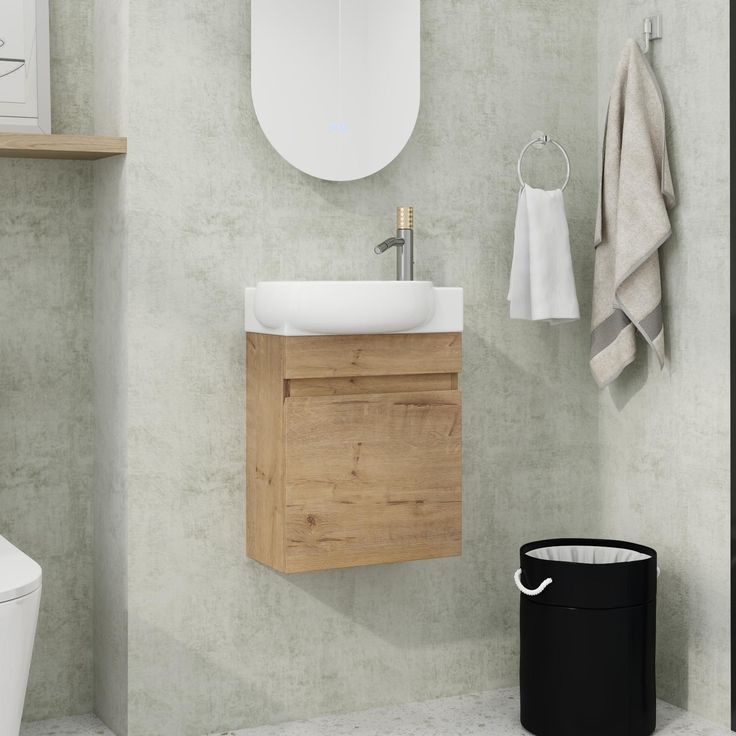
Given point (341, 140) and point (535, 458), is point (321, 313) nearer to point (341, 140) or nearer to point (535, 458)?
point (341, 140)

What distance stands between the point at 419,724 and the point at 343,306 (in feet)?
3.28

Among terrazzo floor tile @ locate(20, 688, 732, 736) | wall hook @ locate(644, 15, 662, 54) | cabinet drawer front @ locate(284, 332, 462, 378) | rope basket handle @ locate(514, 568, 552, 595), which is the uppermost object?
wall hook @ locate(644, 15, 662, 54)

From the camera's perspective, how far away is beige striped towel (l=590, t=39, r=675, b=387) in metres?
2.47

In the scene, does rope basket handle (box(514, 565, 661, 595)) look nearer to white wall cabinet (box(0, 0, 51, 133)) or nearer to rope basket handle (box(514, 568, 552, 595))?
rope basket handle (box(514, 568, 552, 595))

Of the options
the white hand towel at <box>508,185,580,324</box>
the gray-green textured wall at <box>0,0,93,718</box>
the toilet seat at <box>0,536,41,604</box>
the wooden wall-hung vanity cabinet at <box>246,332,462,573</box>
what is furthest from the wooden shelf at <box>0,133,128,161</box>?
the white hand towel at <box>508,185,580,324</box>

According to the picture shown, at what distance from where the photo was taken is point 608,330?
2594 mm

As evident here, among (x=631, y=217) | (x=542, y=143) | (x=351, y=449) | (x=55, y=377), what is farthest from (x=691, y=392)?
(x=55, y=377)

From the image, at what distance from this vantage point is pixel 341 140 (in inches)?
96.6

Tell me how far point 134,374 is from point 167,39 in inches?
28.2

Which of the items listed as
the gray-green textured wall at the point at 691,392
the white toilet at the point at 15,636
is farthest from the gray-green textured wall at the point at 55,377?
the gray-green textured wall at the point at 691,392

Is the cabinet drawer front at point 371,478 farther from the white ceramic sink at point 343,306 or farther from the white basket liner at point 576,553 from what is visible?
the white basket liner at point 576,553

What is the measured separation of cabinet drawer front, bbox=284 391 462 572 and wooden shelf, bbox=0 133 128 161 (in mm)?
650

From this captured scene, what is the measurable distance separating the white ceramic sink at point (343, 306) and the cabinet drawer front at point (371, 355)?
0.18ft

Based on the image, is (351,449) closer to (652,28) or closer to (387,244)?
(387,244)
